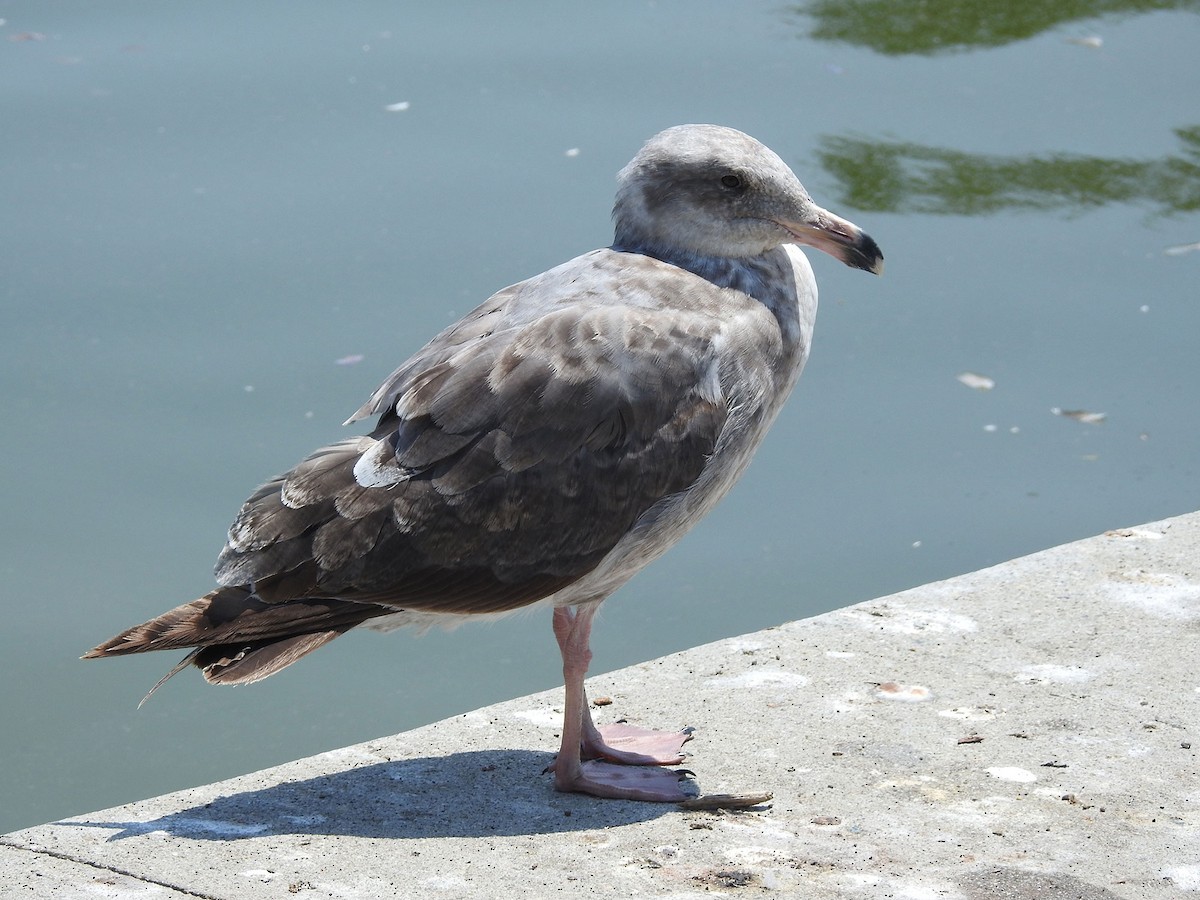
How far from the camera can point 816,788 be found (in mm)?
4230

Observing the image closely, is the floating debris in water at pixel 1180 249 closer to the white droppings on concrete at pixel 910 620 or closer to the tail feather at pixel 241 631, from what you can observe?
the white droppings on concrete at pixel 910 620

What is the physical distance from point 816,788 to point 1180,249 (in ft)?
18.1

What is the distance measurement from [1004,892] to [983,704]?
3.37 feet

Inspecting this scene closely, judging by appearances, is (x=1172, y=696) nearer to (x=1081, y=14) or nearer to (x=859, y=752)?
(x=859, y=752)

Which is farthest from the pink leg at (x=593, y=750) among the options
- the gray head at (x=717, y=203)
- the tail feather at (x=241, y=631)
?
the gray head at (x=717, y=203)

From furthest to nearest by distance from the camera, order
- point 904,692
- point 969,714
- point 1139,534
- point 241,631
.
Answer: point 1139,534
point 904,692
point 969,714
point 241,631

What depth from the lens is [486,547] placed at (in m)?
4.09

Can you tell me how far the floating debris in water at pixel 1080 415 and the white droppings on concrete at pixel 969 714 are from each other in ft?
9.86

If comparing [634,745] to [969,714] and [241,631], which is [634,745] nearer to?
[969,714]

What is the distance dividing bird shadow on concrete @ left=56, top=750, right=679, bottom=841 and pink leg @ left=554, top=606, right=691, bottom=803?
37mm

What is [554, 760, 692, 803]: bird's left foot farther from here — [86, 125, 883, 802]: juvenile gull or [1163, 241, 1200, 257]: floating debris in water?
[1163, 241, 1200, 257]: floating debris in water

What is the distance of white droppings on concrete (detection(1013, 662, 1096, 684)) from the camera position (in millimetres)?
4770

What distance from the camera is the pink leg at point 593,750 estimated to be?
4266 mm

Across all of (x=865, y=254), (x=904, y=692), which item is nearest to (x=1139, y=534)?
(x=904, y=692)
